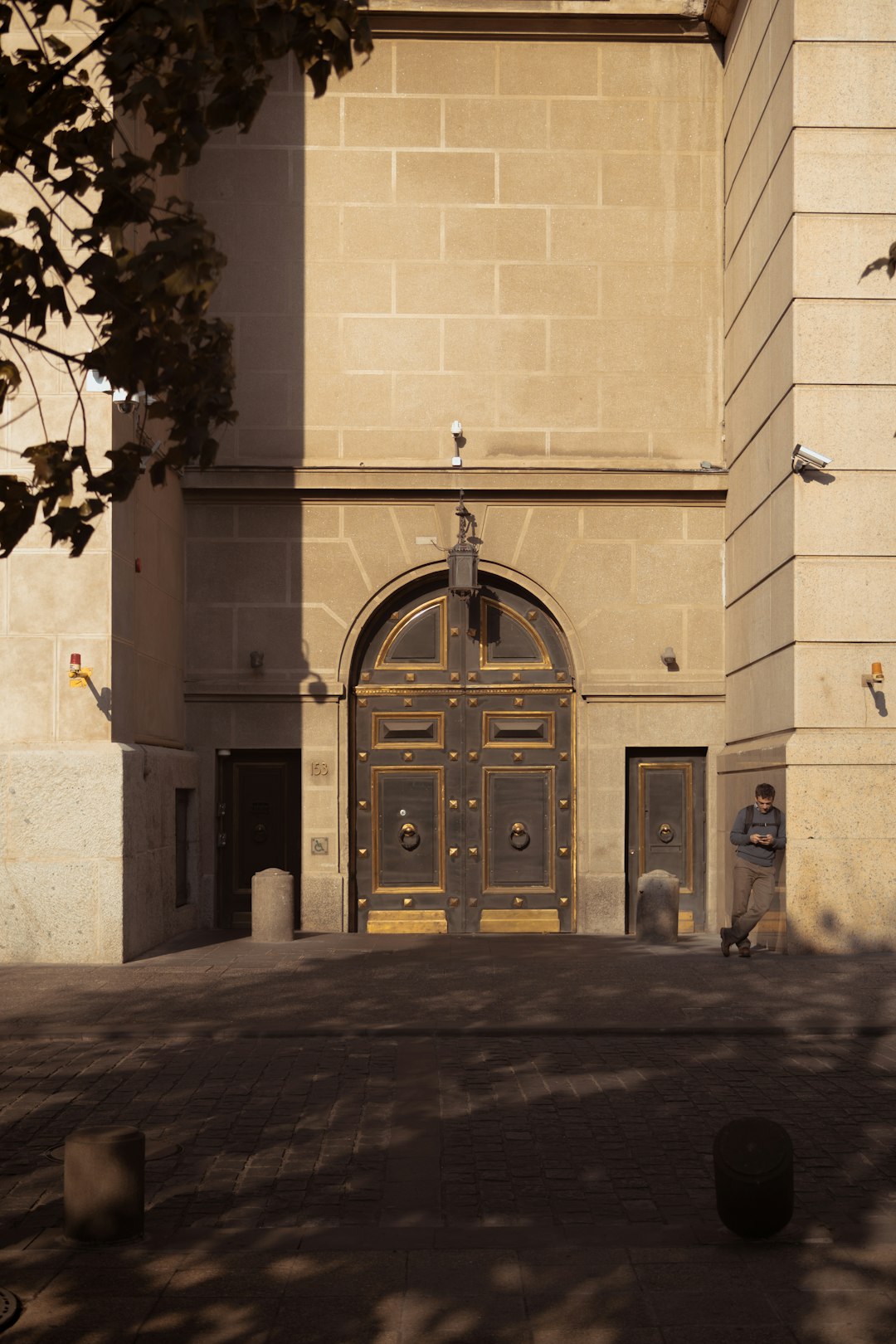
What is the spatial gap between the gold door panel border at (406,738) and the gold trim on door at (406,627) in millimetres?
354

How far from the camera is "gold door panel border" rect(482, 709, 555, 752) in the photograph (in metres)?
19.5

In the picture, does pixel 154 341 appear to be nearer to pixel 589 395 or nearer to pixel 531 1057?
pixel 531 1057

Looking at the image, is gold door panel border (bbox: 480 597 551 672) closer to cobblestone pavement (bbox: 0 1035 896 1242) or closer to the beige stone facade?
the beige stone facade

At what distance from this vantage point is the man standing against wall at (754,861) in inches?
596

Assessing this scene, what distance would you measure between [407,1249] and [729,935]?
965cm

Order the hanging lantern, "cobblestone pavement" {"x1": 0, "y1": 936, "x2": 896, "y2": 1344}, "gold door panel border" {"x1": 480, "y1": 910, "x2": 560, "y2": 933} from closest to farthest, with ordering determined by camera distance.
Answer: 1. "cobblestone pavement" {"x1": 0, "y1": 936, "x2": 896, "y2": 1344}
2. the hanging lantern
3. "gold door panel border" {"x1": 480, "y1": 910, "x2": 560, "y2": 933}

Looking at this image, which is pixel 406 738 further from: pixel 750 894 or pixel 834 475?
pixel 834 475

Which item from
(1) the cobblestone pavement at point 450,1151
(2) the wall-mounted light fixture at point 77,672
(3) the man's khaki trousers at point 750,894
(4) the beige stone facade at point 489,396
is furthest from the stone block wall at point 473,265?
(1) the cobblestone pavement at point 450,1151

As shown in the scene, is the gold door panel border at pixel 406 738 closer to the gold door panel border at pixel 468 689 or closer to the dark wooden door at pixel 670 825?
the gold door panel border at pixel 468 689

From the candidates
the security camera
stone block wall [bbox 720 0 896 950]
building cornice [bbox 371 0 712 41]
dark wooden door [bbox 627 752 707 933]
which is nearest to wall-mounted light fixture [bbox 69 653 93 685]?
stone block wall [bbox 720 0 896 950]

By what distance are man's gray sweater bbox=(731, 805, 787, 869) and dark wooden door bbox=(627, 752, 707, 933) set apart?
3.97 metres

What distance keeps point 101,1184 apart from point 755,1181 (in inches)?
99.5

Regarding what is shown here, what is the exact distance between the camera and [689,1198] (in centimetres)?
693

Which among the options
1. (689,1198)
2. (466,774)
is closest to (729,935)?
(466,774)
